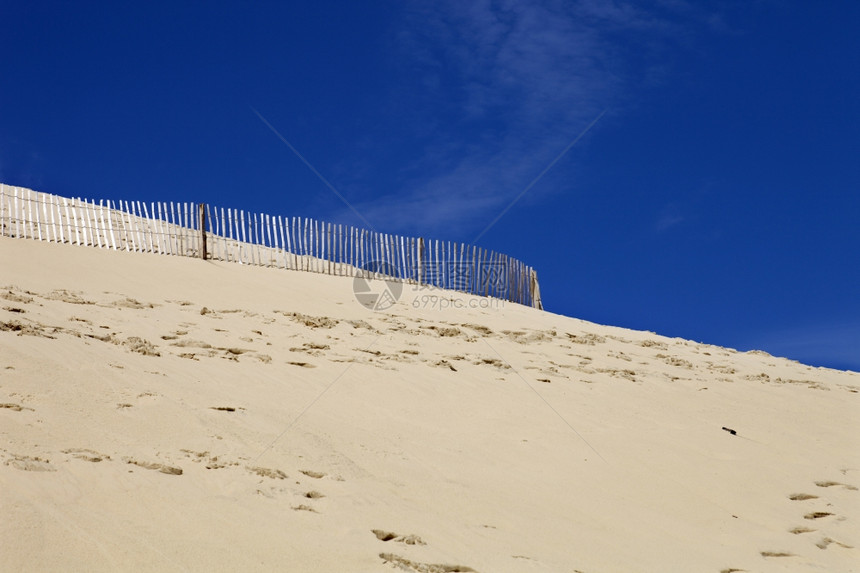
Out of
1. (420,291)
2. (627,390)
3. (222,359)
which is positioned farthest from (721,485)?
(420,291)

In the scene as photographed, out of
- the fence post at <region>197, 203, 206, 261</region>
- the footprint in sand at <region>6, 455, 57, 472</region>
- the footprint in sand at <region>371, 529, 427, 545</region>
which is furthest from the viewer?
the fence post at <region>197, 203, 206, 261</region>

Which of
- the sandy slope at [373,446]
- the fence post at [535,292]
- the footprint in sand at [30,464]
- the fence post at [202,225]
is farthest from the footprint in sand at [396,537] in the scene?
the fence post at [535,292]

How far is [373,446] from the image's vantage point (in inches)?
214

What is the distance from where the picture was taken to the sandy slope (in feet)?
11.5

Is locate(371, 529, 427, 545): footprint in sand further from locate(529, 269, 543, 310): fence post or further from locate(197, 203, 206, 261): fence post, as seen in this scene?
locate(529, 269, 543, 310): fence post

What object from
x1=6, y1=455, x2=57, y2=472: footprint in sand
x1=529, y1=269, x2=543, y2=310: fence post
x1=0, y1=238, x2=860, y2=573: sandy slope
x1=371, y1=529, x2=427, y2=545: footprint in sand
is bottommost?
x1=6, y1=455, x2=57, y2=472: footprint in sand

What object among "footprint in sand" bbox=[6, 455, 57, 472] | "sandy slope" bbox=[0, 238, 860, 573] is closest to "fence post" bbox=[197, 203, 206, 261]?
"sandy slope" bbox=[0, 238, 860, 573]

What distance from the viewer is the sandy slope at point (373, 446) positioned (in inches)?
138

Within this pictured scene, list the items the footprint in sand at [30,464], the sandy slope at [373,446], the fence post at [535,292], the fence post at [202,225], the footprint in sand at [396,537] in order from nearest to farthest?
the sandy slope at [373,446] → the footprint in sand at [30,464] → the footprint in sand at [396,537] → the fence post at [202,225] → the fence post at [535,292]

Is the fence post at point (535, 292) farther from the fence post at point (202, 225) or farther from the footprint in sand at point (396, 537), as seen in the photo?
the footprint in sand at point (396, 537)

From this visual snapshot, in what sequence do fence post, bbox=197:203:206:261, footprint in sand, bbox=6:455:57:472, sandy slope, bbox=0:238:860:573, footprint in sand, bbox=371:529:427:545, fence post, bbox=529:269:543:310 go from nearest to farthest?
1. sandy slope, bbox=0:238:860:573
2. footprint in sand, bbox=6:455:57:472
3. footprint in sand, bbox=371:529:427:545
4. fence post, bbox=197:203:206:261
5. fence post, bbox=529:269:543:310

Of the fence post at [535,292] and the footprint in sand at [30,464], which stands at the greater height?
the fence post at [535,292]

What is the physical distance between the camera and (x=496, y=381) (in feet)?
26.5

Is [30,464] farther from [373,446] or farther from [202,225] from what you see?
[202,225]
